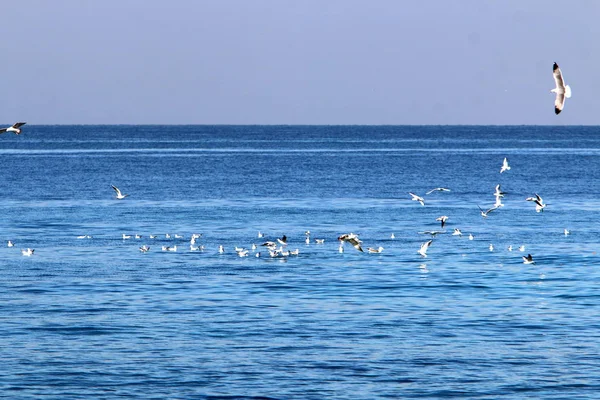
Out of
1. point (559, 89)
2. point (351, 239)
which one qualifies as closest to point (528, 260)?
point (351, 239)

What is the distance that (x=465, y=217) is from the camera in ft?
196

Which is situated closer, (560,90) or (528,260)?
(560,90)

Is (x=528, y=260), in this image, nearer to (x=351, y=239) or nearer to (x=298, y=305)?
(x=351, y=239)

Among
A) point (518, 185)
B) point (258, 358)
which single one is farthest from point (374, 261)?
point (518, 185)

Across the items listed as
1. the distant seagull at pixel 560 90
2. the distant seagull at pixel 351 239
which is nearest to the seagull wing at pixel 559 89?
the distant seagull at pixel 560 90

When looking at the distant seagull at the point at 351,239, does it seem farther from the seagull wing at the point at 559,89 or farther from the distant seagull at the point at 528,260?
the seagull wing at the point at 559,89

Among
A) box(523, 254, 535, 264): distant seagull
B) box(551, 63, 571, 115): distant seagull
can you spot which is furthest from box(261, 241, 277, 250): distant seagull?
box(551, 63, 571, 115): distant seagull

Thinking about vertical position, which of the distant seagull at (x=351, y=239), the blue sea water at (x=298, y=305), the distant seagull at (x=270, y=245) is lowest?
the blue sea water at (x=298, y=305)

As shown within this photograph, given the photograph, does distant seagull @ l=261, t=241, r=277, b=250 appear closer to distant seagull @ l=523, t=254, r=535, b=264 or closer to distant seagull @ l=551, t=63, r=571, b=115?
distant seagull @ l=523, t=254, r=535, b=264

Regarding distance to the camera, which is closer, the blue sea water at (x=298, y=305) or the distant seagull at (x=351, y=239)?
the blue sea water at (x=298, y=305)

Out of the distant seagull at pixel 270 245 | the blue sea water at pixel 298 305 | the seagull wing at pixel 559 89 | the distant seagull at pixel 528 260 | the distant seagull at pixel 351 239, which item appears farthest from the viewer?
the distant seagull at pixel 528 260

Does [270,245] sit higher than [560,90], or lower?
lower

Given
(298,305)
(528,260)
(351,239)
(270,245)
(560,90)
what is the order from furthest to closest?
(528,260) < (270,245) < (351,239) < (298,305) < (560,90)

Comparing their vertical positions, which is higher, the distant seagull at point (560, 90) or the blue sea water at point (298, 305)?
the distant seagull at point (560, 90)
